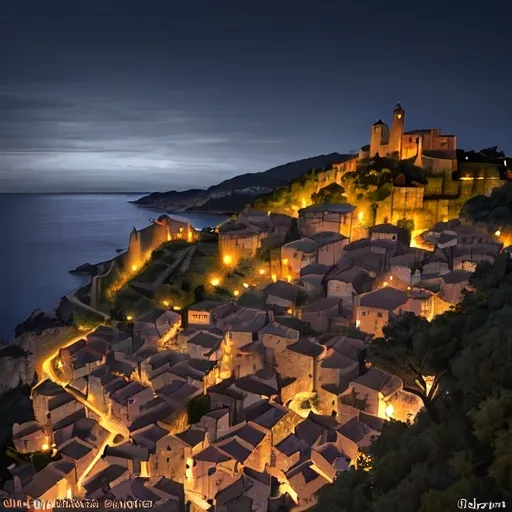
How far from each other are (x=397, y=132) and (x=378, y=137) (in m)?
1.06

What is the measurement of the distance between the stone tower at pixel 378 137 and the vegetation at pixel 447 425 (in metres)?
19.8

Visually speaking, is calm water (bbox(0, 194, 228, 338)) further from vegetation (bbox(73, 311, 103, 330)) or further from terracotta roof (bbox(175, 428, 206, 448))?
terracotta roof (bbox(175, 428, 206, 448))

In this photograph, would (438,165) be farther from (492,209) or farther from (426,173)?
(492,209)

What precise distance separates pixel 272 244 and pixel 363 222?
4294mm

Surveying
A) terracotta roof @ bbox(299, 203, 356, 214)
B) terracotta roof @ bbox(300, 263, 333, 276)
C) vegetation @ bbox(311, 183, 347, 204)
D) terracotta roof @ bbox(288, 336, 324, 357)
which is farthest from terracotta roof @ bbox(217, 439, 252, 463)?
vegetation @ bbox(311, 183, 347, 204)

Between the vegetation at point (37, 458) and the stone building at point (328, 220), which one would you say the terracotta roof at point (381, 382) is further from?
the stone building at point (328, 220)

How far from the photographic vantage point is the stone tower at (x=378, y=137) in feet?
86.2

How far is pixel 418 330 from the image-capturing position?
6.89 metres

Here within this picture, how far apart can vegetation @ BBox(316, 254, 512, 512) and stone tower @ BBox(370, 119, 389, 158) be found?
19784mm

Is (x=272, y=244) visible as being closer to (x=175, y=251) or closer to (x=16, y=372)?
(x=175, y=251)

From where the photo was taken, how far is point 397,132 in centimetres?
2570

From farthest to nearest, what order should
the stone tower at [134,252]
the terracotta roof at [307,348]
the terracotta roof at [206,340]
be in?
the stone tower at [134,252], the terracotta roof at [206,340], the terracotta roof at [307,348]

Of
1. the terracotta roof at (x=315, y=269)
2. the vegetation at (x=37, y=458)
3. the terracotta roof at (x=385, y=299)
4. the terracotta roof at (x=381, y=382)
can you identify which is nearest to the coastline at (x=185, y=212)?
the terracotta roof at (x=315, y=269)

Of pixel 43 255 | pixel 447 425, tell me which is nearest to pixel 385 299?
pixel 447 425
